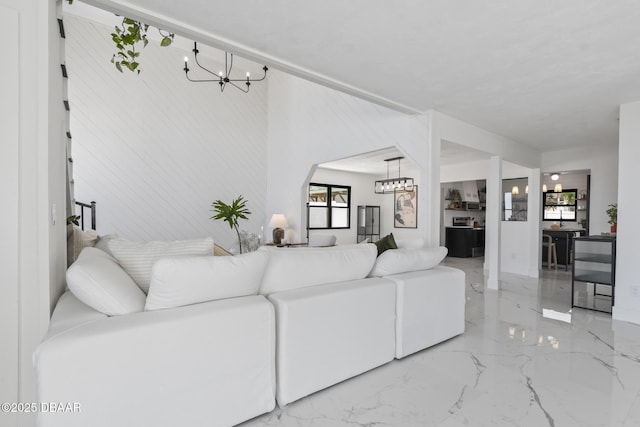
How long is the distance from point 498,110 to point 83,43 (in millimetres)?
5798

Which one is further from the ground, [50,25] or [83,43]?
[83,43]

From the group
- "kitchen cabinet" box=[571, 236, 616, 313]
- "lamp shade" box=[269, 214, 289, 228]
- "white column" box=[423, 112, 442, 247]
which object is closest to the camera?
"white column" box=[423, 112, 442, 247]

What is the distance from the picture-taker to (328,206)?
873 centimetres

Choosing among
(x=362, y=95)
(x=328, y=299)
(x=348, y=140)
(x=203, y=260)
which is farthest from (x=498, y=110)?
(x=203, y=260)

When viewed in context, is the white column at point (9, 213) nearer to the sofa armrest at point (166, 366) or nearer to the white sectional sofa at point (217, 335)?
the white sectional sofa at point (217, 335)

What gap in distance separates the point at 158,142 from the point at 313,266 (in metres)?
4.44

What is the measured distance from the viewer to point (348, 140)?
5.02m

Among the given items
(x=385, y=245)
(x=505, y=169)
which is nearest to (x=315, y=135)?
(x=385, y=245)

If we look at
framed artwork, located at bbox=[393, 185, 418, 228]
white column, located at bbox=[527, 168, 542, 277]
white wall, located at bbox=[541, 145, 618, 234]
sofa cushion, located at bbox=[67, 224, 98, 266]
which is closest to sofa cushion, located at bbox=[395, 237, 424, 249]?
sofa cushion, located at bbox=[67, 224, 98, 266]

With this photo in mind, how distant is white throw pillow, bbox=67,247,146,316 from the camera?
148 centimetres

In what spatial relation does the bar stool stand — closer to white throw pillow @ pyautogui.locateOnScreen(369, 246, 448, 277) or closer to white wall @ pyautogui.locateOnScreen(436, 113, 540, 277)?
white wall @ pyautogui.locateOnScreen(436, 113, 540, 277)

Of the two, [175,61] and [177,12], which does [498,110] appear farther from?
[175,61]

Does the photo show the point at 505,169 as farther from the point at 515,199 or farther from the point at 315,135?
the point at 315,135

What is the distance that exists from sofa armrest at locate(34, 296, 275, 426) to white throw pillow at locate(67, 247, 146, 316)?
0.07 metres
